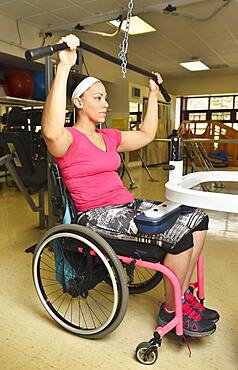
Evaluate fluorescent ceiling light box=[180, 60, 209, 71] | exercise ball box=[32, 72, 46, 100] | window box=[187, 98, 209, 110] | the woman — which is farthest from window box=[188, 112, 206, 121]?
the woman

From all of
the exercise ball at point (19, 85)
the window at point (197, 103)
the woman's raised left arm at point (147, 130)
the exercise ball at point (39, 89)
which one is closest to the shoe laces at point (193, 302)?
the woman's raised left arm at point (147, 130)

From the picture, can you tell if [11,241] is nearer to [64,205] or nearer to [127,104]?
[64,205]

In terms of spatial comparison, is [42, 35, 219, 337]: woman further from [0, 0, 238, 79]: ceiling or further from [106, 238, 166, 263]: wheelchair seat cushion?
[0, 0, 238, 79]: ceiling

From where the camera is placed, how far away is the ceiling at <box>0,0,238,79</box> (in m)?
4.42

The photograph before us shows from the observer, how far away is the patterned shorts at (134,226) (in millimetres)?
1261

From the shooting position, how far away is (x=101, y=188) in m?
1.51

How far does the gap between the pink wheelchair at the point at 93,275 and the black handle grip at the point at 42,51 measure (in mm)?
580

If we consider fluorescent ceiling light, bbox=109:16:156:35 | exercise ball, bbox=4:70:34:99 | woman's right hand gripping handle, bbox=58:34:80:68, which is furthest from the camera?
fluorescent ceiling light, bbox=109:16:156:35

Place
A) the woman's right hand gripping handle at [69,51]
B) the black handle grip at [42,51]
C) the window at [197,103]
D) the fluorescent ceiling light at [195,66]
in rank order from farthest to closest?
the window at [197,103], the fluorescent ceiling light at [195,66], the woman's right hand gripping handle at [69,51], the black handle grip at [42,51]

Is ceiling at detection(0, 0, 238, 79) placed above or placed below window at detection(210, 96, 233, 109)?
above

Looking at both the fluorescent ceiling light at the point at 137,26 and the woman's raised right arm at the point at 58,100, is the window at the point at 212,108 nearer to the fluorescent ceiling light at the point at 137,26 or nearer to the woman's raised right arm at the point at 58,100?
the fluorescent ceiling light at the point at 137,26

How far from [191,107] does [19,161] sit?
28.9 feet

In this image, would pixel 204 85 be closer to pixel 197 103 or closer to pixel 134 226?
pixel 197 103

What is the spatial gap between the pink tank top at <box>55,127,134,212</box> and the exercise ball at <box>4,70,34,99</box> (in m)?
3.83
